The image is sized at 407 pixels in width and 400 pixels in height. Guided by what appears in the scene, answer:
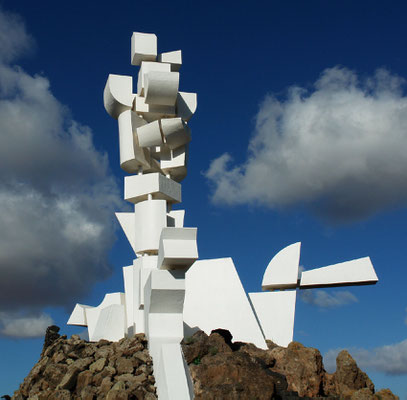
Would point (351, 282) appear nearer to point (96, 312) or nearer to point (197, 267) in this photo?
point (197, 267)

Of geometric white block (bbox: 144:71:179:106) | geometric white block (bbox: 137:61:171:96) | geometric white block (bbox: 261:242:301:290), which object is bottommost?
geometric white block (bbox: 261:242:301:290)

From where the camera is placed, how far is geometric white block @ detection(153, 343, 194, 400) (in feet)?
43.5

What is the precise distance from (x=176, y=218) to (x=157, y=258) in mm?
1886

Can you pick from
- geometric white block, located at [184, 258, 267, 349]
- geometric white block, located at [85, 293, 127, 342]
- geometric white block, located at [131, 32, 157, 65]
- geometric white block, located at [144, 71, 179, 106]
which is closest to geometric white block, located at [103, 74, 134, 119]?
geometric white block, located at [131, 32, 157, 65]

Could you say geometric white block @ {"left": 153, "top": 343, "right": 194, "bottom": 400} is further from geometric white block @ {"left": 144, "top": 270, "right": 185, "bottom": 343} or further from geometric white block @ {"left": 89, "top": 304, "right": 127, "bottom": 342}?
geometric white block @ {"left": 89, "top": 304, "right": 127, "bottom": 342}

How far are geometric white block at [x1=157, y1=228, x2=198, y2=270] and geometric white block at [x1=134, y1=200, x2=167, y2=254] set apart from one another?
3090 millimetres

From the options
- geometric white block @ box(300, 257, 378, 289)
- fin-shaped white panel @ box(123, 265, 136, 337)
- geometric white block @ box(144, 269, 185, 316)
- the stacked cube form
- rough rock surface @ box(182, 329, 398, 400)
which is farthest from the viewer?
geometric white block @ box(300, 257, 378, 289)

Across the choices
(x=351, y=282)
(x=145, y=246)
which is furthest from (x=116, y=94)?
(x=351, y=282)

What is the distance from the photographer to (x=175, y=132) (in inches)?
740

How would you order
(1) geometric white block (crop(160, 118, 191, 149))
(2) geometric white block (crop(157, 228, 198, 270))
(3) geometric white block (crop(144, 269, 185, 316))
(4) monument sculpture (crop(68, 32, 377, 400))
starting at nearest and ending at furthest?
(2) geometric white block (crop(157, 228, 198, 270))
(3) geometric white block (crop(144, 269, 185, 316))
(4) monument sculpture (crop(68, 32, 377, 400))
(1) geometric white block (crop(160, 118, 191, 149))

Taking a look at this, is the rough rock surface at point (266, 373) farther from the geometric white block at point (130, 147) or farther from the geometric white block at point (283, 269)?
the geometric white block at point (130, 147)

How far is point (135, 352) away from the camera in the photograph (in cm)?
1559

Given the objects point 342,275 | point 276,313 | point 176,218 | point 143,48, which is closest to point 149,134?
point 176,218

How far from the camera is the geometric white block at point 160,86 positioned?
59.7 feet
